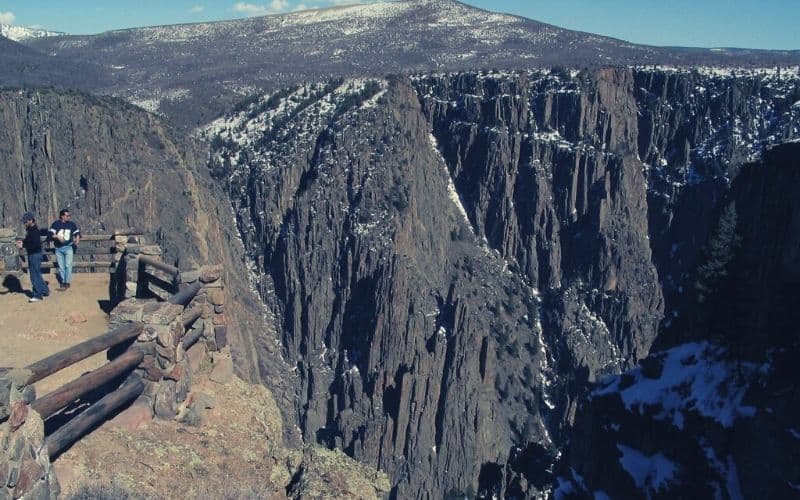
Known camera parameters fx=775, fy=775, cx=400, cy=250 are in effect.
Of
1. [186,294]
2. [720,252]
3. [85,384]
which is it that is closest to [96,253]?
[186,294]

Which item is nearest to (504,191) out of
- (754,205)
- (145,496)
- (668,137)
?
(668,137)

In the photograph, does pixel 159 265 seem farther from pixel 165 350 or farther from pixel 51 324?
pixel 165 350

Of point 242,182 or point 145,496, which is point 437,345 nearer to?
point 242,182

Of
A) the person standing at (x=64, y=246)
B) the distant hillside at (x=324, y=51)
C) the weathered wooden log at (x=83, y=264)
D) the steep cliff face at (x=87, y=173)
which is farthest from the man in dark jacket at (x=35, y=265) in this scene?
the distant hillside at (x=324, y=51)

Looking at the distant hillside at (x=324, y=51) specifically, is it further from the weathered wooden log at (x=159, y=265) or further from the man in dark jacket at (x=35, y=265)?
the weathered wooden log at (x=159, y=265)

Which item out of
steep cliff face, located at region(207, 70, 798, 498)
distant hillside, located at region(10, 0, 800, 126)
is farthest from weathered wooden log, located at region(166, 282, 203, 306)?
distant hillside, located at region(10, 0, 800, 126)

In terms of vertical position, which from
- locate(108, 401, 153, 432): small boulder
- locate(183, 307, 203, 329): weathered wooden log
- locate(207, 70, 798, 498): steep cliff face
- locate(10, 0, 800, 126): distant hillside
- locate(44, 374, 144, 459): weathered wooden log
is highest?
locate(10, 0, 800, 126): distant hillside

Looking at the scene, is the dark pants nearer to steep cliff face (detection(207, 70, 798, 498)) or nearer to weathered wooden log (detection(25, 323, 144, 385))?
weathered wooden log (detection(25, 323, 144, 385))
